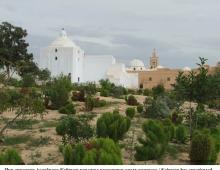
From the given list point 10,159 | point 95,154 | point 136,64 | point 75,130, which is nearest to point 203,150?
point 75,130

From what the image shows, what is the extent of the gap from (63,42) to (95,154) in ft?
119

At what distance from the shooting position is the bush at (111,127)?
40.0ft

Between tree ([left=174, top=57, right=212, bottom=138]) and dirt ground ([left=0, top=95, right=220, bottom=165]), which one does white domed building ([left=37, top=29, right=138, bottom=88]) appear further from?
tree ([left=174, top=57, right=212, bottom=138])

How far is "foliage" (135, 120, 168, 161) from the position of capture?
420 inches

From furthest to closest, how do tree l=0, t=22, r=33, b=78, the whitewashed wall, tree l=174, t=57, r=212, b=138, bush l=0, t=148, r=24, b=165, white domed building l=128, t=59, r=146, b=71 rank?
1. white domed building l=128, t=59, r=146, b=71
2. the whitewashed wall
3. tree l=0, t=22, r=33, b=78
4. tree l=174, t=57, r=212, b=138
5. bush l=0, t=148, r=24, b=165

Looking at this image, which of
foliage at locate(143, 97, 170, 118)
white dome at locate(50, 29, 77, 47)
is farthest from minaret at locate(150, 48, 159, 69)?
foliage at locate(143, 97, 170, 118)

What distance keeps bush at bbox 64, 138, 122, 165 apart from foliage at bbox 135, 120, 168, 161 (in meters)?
2.49

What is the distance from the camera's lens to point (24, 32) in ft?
120

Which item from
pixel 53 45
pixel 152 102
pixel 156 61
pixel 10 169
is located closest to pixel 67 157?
pixel 10 169

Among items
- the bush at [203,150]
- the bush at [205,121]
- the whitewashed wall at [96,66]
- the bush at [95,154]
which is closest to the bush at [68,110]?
the bush at [205,121]

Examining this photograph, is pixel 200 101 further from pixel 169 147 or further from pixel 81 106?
pixel 81 106

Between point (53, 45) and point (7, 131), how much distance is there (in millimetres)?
29367

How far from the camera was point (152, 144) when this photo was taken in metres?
10.9

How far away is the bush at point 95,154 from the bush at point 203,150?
10.1ft
